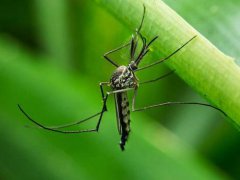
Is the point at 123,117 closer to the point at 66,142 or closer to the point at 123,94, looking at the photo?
the point at 123,94

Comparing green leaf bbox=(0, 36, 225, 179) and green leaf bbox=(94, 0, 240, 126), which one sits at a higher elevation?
green leaf bbox=(0, 36, 225, 179)

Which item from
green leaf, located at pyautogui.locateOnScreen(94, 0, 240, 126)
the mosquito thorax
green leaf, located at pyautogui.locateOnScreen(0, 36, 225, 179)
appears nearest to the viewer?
green leaf, located at pyautogui.locateOnScreen(94, 0, 240, 126)

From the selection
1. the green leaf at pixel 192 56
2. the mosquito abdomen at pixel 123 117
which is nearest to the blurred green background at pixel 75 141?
the mosquito abdomen at pixel 123 117

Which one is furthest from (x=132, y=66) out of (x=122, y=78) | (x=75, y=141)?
(x=75, y=141)

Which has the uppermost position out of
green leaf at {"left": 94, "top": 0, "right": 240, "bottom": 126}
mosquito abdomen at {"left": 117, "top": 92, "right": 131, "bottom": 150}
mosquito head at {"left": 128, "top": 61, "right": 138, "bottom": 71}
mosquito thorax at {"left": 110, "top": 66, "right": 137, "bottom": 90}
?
mosquito head at {"left": 128, "top": 61, "right": 138, "bottom": 71}

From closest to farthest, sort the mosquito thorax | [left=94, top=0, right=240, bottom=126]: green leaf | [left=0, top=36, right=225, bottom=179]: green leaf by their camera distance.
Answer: [left=94, top=0, right=240, bottom=126]: green leaf → the mosquito thorax → [left=0, top=36, right=225, bottom=179]: green leaf

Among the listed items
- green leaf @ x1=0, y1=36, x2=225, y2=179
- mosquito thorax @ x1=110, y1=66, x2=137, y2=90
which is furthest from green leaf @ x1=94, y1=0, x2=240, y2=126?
green leaf @ x1=0, y1=36, x2=225, y2=179

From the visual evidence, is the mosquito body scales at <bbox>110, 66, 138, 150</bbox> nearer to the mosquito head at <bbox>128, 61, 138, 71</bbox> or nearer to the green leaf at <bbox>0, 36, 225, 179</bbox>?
the mosquito head at <bbox>128, 61, 138, 71</bbox>

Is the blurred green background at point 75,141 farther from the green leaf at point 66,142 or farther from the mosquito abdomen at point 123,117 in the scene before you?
the mosquito abdomen at point 123,117
